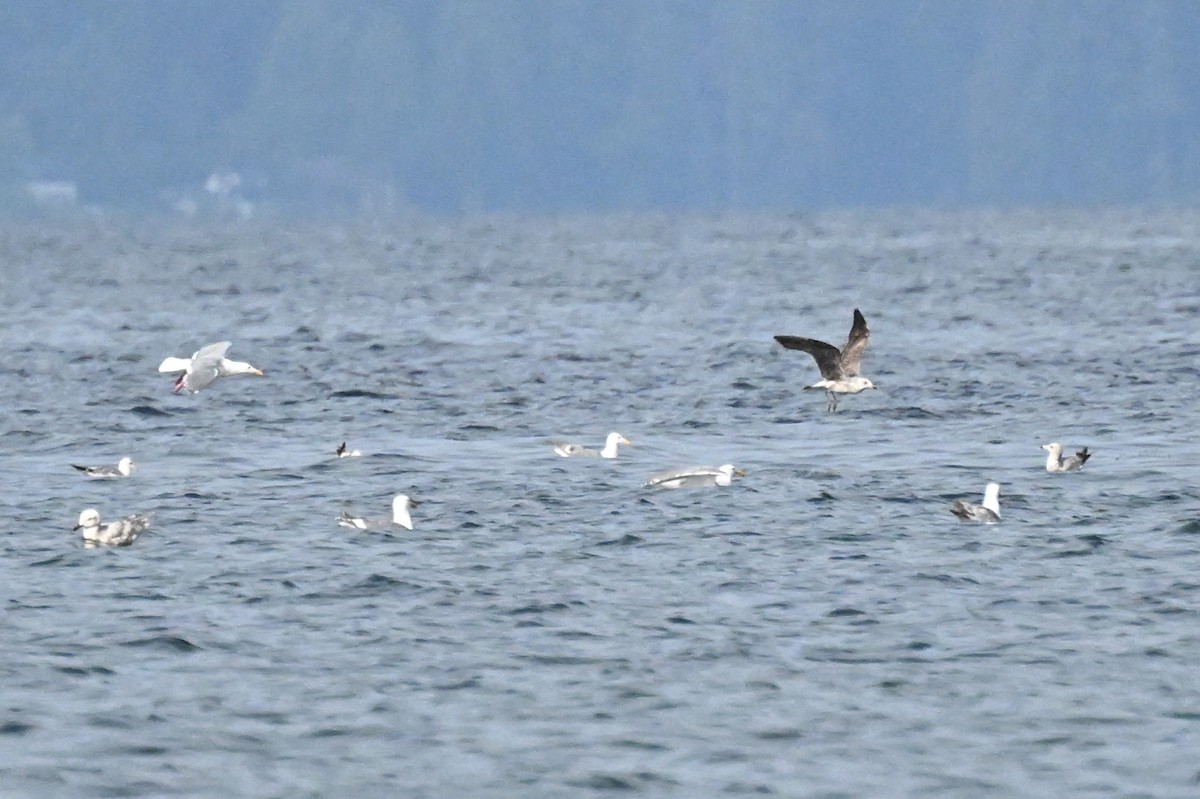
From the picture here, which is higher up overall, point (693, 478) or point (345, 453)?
point (345, 453)

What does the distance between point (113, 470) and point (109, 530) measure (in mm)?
4161

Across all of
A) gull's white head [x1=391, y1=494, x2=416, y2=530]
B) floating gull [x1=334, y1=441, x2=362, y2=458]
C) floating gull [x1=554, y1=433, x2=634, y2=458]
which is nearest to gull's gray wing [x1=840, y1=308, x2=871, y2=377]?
floating gull [x1=554, y1=433, x2=634, y2=458]

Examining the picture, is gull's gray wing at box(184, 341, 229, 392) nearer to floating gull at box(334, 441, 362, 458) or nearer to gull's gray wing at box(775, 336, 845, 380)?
floating gull at box(334, 441, 362, 458)

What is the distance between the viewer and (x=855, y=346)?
21172 millimetres

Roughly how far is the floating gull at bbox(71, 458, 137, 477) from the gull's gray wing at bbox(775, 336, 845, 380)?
7.02 m

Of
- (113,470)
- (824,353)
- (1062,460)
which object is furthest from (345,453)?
(1062,460)

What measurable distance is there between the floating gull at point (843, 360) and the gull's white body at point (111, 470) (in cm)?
707

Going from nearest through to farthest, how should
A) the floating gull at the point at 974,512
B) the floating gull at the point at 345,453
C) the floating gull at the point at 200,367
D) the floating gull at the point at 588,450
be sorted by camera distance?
the floating gull at the point at 974,512, the floating gull at the point at 200,367, the floating gull at the point at 588,450, the floating gull at the point at 345,453

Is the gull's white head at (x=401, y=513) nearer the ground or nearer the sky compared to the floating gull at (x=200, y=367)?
nearer the ground

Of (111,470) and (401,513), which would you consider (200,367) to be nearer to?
(111,470)

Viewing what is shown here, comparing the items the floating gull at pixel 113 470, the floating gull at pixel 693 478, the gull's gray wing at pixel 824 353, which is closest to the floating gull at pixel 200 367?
the floating gull at pixel 113 470

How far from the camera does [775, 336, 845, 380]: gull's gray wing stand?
19.1m

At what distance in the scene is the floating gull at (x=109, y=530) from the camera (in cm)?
1736

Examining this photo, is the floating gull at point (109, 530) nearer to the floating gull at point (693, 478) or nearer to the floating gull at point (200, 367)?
the floating gull at point (200, 367)
